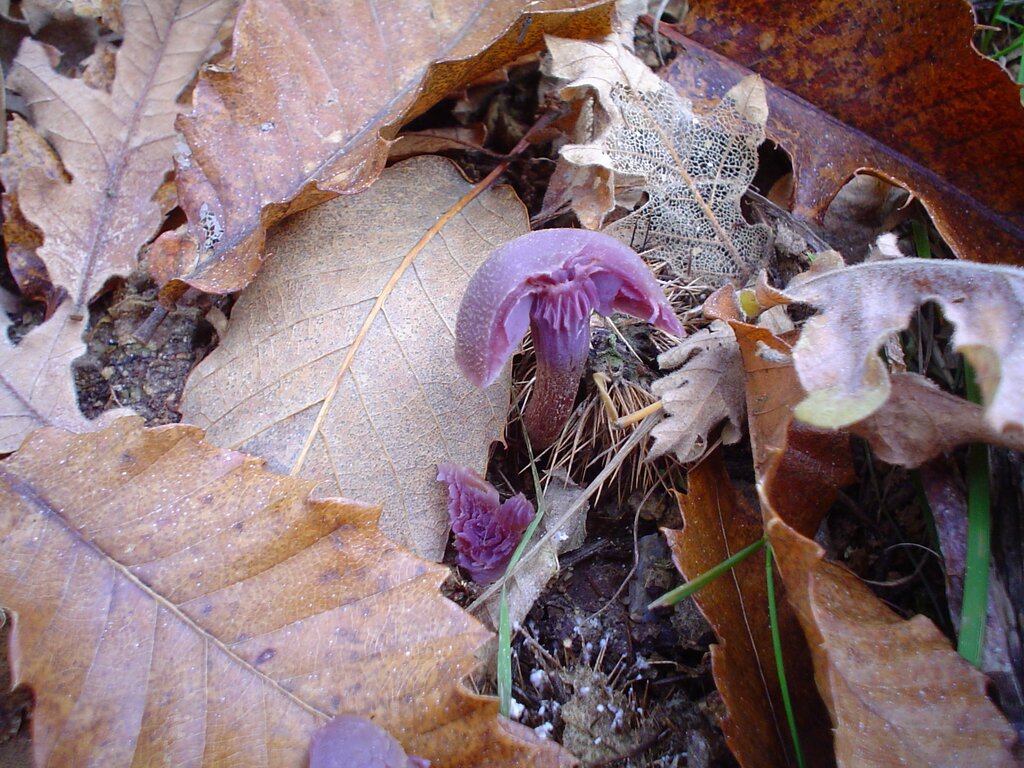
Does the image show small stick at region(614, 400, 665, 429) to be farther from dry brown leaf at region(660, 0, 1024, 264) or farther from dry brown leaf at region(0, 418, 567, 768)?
dry brown leaf at region(660, 0, 1024, 264)

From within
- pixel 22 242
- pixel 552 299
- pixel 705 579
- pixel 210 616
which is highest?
pixel 22 242

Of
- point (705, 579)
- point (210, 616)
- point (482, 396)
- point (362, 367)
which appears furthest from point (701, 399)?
point (210, 616)

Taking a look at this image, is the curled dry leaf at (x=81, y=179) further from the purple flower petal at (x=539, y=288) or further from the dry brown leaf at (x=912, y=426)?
the dry brown leaf at (x=912, y=426)

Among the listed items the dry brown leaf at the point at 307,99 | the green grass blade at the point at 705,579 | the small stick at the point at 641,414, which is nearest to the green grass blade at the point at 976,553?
the green grass blade at the point at 705,579

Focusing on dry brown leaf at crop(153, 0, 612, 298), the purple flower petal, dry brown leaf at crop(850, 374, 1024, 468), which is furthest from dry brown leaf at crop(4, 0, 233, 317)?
dry brown leaf at crop(850, 374, 1024, 468)

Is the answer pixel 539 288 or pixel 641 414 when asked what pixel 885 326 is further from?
pixel 539 288

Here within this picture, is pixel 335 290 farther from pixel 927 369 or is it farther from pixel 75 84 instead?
pixel 927 369
